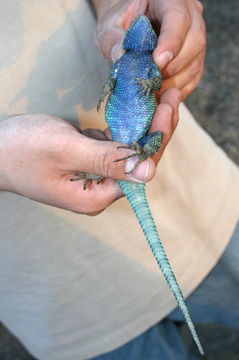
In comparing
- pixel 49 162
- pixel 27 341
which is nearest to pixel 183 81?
pixel 49 162

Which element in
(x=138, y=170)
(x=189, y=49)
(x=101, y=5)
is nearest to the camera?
(x=138, y=170)

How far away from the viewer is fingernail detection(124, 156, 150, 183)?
1.06m

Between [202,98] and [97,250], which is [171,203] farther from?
[202,98]

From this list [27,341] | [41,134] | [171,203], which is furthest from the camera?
[27,341]

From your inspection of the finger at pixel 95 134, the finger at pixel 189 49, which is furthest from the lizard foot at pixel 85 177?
the finger at pixel 189 49

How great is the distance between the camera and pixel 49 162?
1169 mm

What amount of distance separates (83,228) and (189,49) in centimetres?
57

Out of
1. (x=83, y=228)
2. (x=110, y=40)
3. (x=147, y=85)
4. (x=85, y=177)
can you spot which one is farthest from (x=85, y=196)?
(x=110, y=40)

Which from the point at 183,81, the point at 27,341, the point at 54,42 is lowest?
the point at 27,341

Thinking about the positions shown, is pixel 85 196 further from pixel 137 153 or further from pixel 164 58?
pixel 164 58

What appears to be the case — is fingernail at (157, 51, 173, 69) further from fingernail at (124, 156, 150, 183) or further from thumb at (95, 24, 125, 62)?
fingernail at (124, 156, 150, 183)

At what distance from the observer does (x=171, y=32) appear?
1.24m

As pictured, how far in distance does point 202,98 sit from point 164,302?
2377 mm

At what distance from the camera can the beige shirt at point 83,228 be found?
1.28 metres
